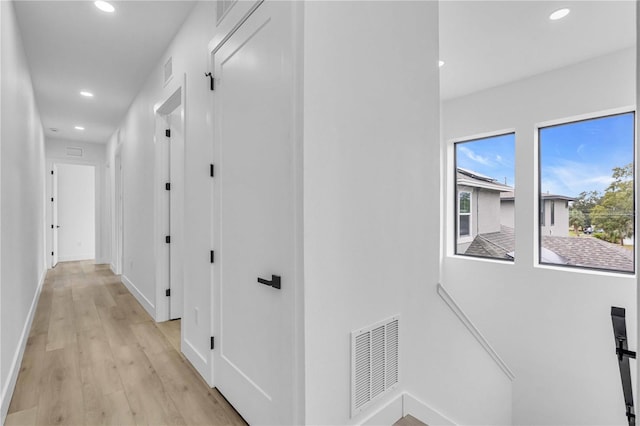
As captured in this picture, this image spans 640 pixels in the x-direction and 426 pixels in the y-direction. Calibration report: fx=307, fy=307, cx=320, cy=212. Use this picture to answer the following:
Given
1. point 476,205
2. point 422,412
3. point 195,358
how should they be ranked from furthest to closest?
point 476,205
point 195,358
point 422,412

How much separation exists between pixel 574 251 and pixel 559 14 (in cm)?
255

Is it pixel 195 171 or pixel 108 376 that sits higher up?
pixel 195 171

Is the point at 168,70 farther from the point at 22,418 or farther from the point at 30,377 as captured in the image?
the point at 22,418

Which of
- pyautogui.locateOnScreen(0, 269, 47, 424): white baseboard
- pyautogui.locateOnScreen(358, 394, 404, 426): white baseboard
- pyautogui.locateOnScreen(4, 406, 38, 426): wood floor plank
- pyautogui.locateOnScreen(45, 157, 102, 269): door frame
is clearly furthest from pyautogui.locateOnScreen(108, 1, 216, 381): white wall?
pyautogui.locateOnScreen(45, 157, 102, 269): door frame

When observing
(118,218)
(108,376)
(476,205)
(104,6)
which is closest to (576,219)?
(476,205)

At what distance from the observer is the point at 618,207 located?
3.37 meters

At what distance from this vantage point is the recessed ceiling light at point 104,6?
8.03 ft

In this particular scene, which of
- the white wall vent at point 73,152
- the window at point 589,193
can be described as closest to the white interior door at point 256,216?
the window at point 589,193

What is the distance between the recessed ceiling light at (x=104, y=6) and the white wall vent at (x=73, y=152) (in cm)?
567

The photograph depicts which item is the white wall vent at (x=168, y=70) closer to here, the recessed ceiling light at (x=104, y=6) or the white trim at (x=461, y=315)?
the recessed ceiling light at (x=104, y=6)

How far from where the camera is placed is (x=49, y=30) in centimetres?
284

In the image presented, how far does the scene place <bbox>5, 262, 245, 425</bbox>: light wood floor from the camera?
183 cm

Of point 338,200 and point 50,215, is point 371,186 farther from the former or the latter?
point 50,215

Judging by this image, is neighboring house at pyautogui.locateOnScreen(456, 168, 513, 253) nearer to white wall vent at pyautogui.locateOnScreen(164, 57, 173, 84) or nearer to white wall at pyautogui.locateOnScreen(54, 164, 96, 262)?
white wall vent at pyautogui.locateOnScreen(164, 57, 173, 84)
